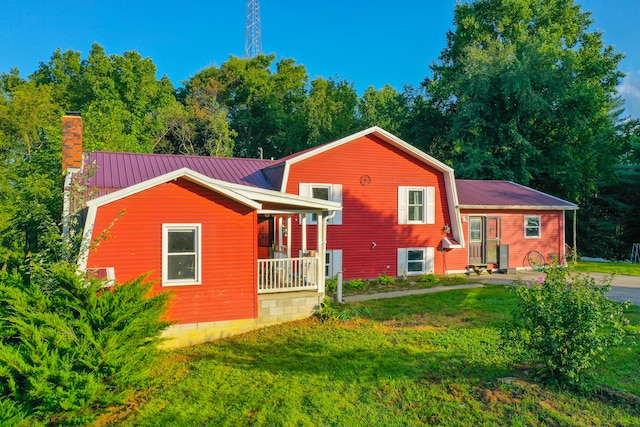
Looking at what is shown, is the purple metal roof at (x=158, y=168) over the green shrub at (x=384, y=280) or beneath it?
over

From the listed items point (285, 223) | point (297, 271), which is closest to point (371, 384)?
point (297, 271)

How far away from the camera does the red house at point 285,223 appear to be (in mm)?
8203

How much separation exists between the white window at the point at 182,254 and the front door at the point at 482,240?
12.0 metres

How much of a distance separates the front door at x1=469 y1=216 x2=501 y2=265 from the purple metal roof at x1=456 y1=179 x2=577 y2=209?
75cm

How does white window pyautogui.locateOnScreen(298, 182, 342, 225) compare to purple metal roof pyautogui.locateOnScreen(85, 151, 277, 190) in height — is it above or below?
below

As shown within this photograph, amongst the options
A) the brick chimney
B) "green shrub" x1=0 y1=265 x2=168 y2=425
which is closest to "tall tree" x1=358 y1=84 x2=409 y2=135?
the brick chimney

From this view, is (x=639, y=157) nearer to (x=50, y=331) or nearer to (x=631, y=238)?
(x=631, y=238)

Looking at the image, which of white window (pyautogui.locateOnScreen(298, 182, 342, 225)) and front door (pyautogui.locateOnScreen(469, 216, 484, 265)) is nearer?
white window (pyautogui.locateOnScreen(298, 182, 342, 225))

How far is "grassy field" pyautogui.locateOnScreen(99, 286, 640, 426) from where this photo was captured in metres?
5.04

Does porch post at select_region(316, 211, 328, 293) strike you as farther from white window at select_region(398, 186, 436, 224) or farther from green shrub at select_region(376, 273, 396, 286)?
white window at select_region(398, 186, 436, 224)

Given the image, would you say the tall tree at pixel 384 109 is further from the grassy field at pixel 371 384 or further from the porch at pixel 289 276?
the grassy field at pixel 371 384

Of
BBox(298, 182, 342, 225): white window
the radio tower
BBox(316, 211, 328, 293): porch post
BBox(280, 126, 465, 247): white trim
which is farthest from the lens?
the radio tower

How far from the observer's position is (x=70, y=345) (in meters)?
5.41

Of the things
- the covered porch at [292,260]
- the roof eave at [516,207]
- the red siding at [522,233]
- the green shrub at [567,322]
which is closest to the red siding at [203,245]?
the covered porch at [292,260]
